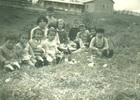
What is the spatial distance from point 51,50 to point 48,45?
0.29 feet

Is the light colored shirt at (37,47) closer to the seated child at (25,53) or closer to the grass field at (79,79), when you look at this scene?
the seated child at (25,53)

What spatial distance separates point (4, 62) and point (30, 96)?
75 centimetres

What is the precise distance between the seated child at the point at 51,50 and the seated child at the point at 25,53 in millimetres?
242

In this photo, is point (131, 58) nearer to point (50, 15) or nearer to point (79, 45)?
point (79, 45)

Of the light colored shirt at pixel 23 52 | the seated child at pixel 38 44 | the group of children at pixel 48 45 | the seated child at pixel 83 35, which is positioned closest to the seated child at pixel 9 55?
the group of children at pixel 48 45

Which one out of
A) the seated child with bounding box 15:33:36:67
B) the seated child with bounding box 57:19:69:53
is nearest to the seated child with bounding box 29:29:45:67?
the seated child with bounding box 15:33:36:67

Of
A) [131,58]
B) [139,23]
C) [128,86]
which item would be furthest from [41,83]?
[139,23]

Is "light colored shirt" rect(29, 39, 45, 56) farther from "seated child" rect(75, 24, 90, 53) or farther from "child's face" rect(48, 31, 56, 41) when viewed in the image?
"seated child" rect(75, 24, 90, 53)

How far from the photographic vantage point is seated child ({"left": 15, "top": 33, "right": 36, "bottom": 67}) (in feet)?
11.6

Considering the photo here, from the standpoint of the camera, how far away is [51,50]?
3.96 m

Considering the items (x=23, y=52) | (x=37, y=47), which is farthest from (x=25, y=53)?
(x=37, y=47)

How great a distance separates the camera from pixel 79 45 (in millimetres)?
4664

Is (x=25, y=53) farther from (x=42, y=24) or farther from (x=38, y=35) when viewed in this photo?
(x=42, y=24)

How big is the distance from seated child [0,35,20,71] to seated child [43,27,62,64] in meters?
0.55
